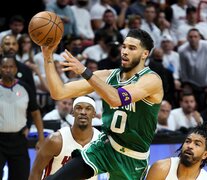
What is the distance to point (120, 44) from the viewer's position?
1133 cm

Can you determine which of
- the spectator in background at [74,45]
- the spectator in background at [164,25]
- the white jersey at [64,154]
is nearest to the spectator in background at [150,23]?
the spectator in background at [164,25]

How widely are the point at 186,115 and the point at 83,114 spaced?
149 inches

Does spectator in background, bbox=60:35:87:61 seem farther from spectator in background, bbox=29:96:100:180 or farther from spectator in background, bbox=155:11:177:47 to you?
spectator in background, bbox=29:96:100:180

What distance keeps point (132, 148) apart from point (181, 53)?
6.40 meters

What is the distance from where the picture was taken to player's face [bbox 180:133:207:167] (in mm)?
6426

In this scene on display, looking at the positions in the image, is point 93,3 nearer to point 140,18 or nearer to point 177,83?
point 140,18

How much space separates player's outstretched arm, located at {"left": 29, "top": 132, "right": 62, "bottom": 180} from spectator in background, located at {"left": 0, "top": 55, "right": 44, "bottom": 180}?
1267 millimetres

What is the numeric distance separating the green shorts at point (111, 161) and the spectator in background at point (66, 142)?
2.64ft

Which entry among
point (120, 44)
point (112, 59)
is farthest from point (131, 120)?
point (120, 44)

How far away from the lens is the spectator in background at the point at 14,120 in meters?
8.12

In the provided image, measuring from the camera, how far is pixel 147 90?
5.81 m

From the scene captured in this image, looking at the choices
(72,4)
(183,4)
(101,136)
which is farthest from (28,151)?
(183,4)

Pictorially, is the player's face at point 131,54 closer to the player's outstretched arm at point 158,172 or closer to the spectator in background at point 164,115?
the player's outstretched arm at point 158,172

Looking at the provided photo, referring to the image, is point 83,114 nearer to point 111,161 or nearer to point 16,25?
point 111,161
